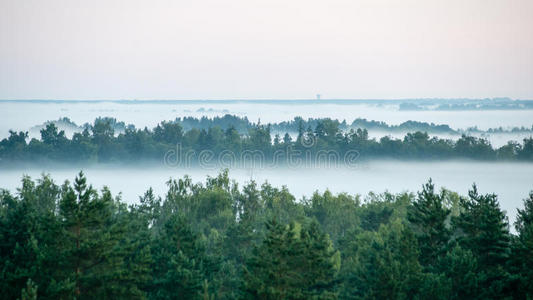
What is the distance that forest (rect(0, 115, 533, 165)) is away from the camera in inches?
6240

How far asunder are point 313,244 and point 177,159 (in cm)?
15308

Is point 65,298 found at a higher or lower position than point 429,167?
higher

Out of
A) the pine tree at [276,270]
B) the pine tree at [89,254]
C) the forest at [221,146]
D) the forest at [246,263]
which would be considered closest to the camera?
the pine tree at [276,270]

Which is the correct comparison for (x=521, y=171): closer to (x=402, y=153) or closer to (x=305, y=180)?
(x=402, y=153)

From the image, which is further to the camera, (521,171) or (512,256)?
(521,171)

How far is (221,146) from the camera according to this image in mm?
171250

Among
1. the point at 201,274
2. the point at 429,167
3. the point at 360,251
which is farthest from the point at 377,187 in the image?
the point at 201,274

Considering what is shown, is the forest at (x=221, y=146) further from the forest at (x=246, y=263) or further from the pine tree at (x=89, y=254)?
the pine tree at (x=89, y=254)

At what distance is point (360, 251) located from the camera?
1387 inches

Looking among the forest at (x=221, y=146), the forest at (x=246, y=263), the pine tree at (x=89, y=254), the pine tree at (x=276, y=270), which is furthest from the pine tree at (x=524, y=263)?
the forest at (x=221, y=146)

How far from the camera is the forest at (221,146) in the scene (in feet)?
520

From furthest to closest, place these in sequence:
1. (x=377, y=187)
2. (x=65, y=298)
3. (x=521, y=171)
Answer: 1. (x=377, y=187)
2. (x=521, y=171)
3. (x=65, y=298)

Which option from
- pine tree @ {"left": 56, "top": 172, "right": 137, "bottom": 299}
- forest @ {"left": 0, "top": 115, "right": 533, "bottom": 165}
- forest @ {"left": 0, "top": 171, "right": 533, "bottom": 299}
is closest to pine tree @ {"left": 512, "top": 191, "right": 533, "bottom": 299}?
forest @ {"left": 0, "top": 171, "right": 533, "bottom": 299}

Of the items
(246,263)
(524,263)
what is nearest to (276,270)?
(246,263)
